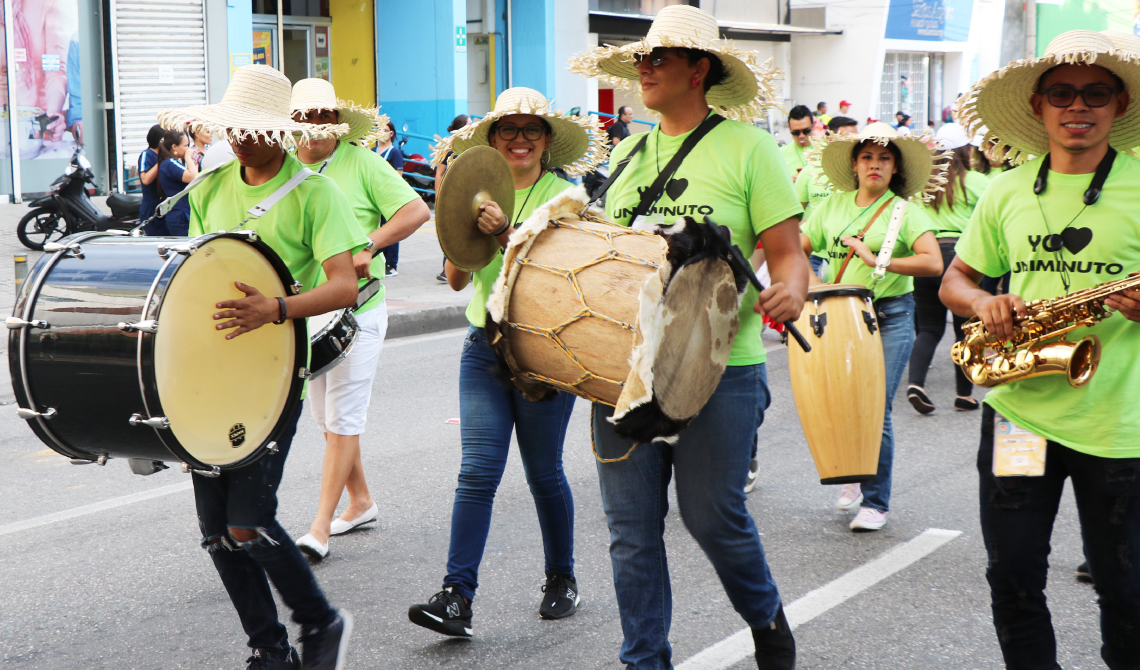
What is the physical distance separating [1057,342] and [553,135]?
2.12m

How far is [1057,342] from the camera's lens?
2889 millimetres

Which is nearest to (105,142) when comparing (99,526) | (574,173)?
(99,526)

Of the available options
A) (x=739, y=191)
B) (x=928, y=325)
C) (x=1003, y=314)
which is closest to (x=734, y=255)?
(x=739, y=191)

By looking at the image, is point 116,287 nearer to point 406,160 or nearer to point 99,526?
point 99,526

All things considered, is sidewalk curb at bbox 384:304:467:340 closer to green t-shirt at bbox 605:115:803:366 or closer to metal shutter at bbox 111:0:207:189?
green t-shirt at bbox 605:115:803:366

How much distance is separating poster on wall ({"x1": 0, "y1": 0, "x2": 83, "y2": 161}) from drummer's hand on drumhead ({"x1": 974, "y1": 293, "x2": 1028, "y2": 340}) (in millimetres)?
14896

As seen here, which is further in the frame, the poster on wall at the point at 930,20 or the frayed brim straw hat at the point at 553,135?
the poster on wall at the point at 930,20

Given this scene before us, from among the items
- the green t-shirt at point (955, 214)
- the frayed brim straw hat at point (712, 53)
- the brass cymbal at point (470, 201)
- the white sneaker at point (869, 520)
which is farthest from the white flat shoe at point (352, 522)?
the green t-shirt at point (955, 214)

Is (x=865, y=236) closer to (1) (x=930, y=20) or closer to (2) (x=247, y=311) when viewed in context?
(2) (x=247, y=311)

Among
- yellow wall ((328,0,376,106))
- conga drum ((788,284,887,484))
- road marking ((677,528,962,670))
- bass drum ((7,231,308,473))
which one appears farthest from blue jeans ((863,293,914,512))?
yellow wall ((328,0,376,106))

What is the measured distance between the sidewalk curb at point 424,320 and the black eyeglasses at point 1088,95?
25.9ft

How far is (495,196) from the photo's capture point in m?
3.47

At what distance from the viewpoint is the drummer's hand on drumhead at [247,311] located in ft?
10.1

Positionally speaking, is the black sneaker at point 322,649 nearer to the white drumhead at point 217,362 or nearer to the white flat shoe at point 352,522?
the white drumhead at point 217,362
